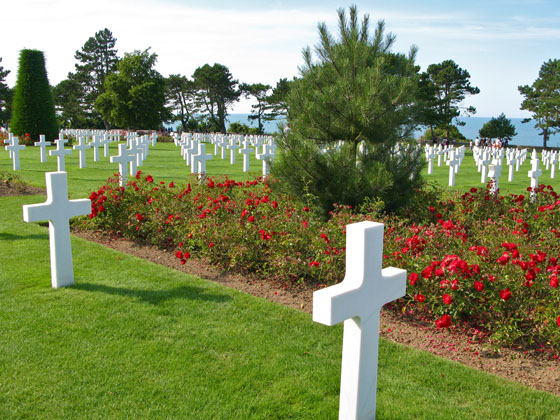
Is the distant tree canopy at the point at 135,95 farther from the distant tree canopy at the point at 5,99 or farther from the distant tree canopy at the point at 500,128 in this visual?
the distant tree canopy at the point at 500,128

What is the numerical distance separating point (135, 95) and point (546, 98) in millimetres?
40334

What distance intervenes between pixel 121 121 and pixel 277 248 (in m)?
49.1

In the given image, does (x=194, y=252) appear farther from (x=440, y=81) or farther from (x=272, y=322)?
(x=440, y=81)

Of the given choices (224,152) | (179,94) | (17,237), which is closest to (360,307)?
(17,237)

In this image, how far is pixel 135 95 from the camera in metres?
49.2

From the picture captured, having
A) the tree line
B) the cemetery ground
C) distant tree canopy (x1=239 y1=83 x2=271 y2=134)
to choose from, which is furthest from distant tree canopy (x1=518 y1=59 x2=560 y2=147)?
the cemetery ground

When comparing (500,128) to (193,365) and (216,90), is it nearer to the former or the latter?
(216,90)

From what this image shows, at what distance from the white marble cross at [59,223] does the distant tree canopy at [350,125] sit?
2.57 meters

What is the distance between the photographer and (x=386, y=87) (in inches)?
240

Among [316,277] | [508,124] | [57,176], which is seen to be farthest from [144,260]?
[508,124]

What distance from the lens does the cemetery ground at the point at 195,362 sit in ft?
9.70

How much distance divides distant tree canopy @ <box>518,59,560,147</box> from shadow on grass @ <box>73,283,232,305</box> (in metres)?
52.7

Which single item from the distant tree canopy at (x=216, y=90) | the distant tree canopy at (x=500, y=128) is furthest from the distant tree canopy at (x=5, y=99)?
the distant tree canopy at (x=500, y=128)

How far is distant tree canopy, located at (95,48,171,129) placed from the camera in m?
49.6
